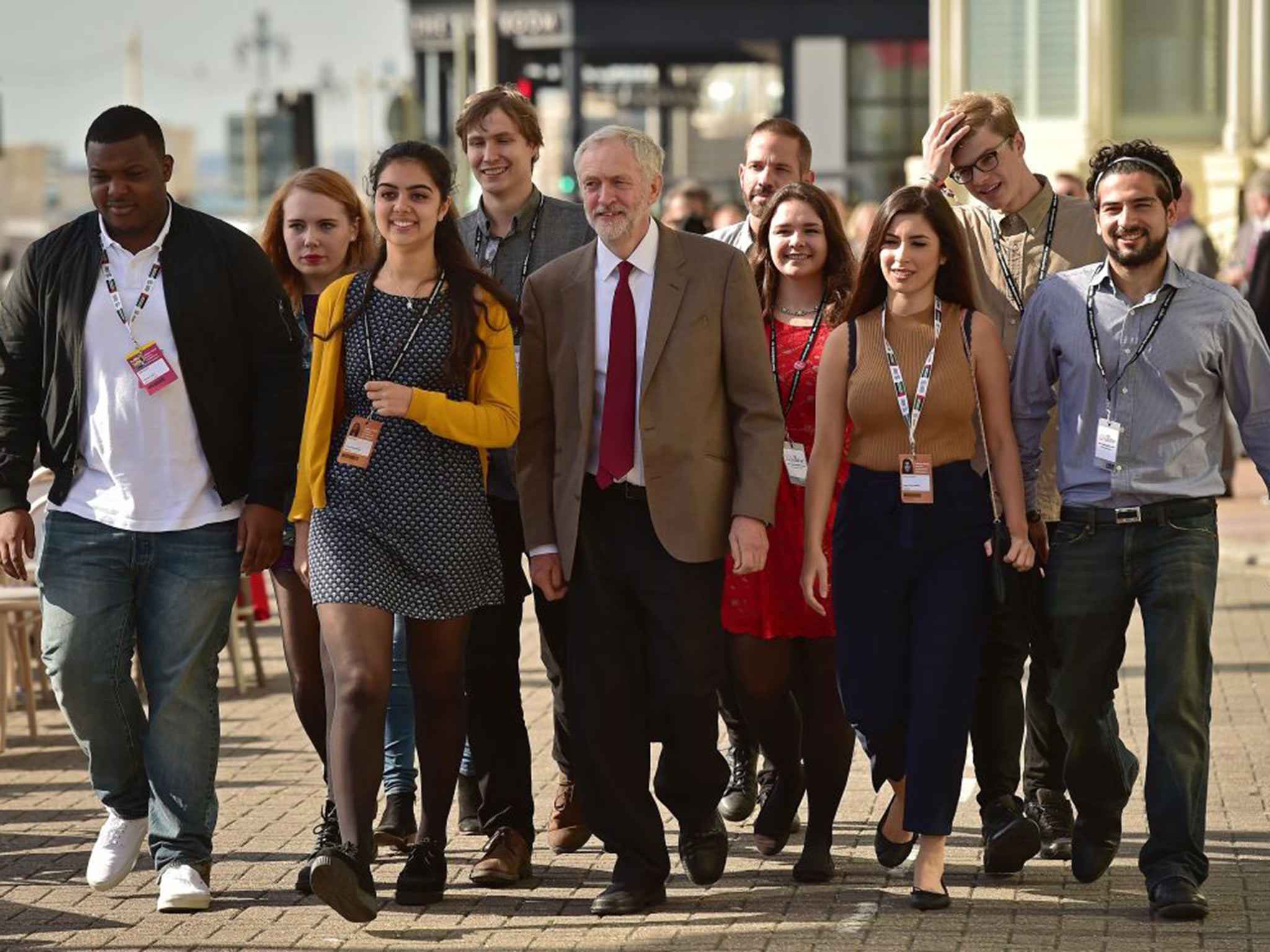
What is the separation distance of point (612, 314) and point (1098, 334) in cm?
132

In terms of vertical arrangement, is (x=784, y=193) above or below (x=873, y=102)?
below

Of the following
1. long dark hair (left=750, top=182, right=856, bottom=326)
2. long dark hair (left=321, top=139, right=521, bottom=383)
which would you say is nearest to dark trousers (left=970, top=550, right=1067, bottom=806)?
long dark hair (left=750, top=182, right=856, bottom=326)

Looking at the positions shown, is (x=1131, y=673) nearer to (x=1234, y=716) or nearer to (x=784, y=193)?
(x=1234, y=716)

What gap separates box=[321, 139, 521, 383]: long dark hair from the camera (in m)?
6.71

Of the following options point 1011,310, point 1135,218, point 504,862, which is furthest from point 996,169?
point 504,862

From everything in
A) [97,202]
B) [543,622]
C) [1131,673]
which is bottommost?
[1131,673]

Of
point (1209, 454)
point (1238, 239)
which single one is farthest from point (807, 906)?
point (1238, 239)

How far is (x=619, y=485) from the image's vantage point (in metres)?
6.81

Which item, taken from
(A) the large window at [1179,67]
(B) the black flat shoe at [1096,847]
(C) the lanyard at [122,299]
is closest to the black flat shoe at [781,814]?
(B) the black flat shoe at [1096,847]

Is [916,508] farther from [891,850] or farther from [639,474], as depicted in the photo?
[891,850]

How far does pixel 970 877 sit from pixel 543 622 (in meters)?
1.43

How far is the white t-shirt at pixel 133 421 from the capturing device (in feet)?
22.4

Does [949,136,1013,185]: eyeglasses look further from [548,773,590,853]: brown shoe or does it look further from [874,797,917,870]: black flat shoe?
[548,773,590,853]: brown shoe

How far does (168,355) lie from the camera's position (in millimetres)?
6820
